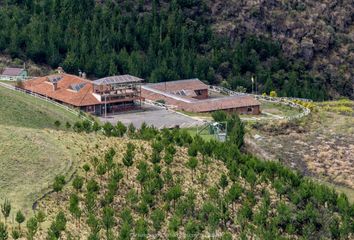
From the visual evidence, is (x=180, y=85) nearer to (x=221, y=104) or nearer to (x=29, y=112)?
(x=221, y=104)

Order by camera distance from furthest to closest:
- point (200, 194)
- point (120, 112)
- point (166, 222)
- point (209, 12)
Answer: point (209, 12), point (120, 112), point (200, 194), point (166, 222)

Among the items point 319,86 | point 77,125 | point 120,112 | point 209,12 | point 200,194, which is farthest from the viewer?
point 209,12

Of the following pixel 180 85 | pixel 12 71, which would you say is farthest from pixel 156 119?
pixel 12 71

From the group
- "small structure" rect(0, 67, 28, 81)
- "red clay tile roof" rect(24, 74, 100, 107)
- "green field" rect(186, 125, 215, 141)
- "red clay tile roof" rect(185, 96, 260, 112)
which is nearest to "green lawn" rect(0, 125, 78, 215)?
"green field" rect(186, 125, 215, 141)

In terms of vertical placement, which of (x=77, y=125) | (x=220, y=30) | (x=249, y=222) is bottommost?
(x=249, y=222)

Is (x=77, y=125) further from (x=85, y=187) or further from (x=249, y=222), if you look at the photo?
(x=249, y=222)

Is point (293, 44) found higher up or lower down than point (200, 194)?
higher up

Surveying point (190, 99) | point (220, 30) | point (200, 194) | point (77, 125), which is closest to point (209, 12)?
point (220, 30)
